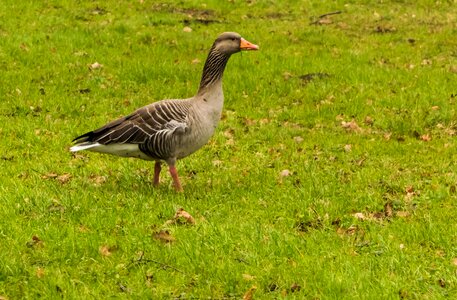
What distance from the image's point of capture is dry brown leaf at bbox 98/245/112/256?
24.4 feet

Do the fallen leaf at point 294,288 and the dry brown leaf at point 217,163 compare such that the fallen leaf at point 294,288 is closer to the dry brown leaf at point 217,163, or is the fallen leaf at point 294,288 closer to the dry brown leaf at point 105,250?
the dry brown leaf at point 105,250

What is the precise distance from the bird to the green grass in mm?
642

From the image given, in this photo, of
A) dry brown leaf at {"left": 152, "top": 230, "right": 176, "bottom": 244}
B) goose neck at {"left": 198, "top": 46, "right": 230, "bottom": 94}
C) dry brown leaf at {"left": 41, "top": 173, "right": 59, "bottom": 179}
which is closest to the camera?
dry brown leaf at {"left": 152, "top": 230, "right": 176, "bottom": 244}

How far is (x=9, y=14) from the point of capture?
2184 centimetres

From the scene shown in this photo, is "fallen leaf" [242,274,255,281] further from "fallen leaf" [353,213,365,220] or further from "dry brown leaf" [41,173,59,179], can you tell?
"dry brown leaf" [41,173,59,179]

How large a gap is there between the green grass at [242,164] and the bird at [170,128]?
2.11 ft

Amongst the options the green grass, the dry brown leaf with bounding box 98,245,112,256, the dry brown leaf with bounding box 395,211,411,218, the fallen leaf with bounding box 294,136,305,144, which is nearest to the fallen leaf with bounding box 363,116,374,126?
the green grass

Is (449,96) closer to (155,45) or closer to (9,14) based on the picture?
(155,45)

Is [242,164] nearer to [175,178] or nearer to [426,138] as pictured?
[175,178]

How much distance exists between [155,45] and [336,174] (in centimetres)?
1030

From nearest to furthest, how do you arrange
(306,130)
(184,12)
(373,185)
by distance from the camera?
(373,185) → (306,130) → (184,12)

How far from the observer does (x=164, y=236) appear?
25.8ft

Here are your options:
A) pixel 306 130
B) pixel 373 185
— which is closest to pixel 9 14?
pixel 306 130

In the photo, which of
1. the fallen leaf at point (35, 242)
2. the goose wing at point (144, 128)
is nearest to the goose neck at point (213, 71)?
the goose wing at point (144, 128)
